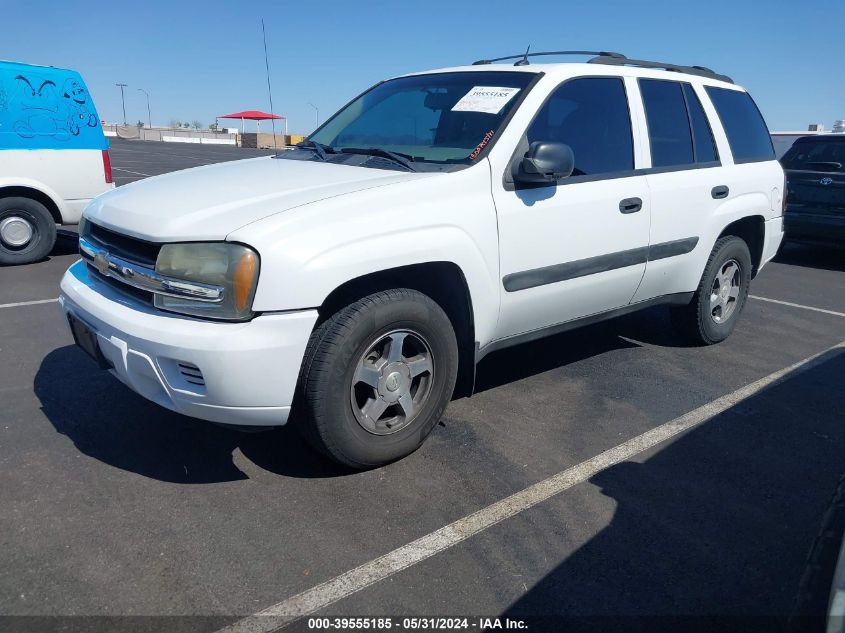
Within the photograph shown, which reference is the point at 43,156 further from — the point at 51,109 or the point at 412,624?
the point at 412,624

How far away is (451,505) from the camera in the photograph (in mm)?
2867

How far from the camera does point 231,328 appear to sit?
2539 mm

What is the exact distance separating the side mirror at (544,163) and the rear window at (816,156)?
7141mm

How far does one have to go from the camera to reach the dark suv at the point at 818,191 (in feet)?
28.0

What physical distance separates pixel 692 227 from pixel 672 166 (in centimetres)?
44

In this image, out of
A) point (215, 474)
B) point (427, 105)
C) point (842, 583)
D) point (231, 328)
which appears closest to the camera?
point (842, 583)

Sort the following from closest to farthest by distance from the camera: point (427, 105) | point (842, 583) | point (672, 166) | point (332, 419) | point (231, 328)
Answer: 1. point (842, 583)
2. point (231, 328)
3. point (332, 419)
4. point (427, 105)
5. point (672, 166)

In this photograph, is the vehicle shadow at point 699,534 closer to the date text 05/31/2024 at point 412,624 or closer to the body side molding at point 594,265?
the date text 05/31/2024 at point 412,624

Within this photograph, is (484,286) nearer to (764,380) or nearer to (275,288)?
(275,288)

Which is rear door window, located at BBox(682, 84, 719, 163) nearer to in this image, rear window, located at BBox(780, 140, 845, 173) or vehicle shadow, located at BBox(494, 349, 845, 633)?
vehicle shadow, located at BBox(494, 349, 845, 633)

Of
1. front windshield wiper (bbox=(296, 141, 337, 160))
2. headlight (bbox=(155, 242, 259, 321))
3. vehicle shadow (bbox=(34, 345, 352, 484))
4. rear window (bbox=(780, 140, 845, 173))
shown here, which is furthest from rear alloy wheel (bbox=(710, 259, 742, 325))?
rear window (bbox=(780, 140, 845, 173))

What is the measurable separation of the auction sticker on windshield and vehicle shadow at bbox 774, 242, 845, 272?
7.07m

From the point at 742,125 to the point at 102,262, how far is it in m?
4.44

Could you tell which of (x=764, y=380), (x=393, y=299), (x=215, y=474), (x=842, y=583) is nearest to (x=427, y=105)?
(x=393, y=299)
